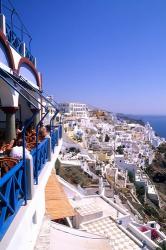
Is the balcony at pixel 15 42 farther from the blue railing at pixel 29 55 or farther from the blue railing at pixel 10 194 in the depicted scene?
the blue railing at pixel 10 194

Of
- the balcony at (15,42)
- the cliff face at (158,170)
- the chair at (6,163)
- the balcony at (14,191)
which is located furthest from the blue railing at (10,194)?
the cliff face at (158,170)

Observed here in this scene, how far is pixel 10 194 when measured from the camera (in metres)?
4.25

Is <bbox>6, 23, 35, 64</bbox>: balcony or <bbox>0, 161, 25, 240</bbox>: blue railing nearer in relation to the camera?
<bbox>0, 161, 25, 240</bbox>: blue railing

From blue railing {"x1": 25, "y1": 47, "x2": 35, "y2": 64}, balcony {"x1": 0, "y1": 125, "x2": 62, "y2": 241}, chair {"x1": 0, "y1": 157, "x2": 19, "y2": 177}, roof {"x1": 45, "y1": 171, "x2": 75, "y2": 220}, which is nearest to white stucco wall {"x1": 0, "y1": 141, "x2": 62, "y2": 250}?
balcony {"x1": 0, "y1": 125, "x2": 62, "y2": 241}

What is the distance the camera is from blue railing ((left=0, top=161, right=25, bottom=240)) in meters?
3.85

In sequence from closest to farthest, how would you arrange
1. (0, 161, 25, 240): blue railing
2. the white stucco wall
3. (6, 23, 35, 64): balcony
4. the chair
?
(0, 161, 25, 240): blue railing → the white stucco wall → the chair → (6, 23, 35, 64): balcony

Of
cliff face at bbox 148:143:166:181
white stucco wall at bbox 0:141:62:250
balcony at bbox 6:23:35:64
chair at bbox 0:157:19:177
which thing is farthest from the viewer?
cliff face at bbox 148:143:166:181

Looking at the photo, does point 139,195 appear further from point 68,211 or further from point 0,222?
point 0,222

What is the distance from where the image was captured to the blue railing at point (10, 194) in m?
3.85

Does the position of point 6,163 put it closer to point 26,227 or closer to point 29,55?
point 26,227

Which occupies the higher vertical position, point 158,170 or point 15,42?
point 15,42

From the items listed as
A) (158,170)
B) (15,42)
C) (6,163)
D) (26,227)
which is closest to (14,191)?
(6,163)

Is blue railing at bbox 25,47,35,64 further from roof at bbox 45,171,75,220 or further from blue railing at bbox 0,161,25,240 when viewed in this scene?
blue railing at bbox 0,161,25,240

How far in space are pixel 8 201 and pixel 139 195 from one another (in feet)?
150
